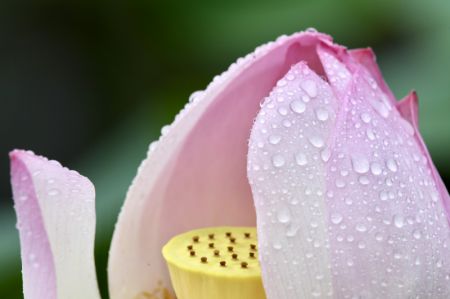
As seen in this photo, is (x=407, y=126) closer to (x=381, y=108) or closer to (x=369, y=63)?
(x=381, y=108)

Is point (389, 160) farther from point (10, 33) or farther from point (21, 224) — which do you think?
point (10, 33)

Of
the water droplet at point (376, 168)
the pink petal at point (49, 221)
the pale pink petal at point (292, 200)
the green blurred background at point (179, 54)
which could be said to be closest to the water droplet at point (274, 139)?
the pale pink petal at point (292, 200)

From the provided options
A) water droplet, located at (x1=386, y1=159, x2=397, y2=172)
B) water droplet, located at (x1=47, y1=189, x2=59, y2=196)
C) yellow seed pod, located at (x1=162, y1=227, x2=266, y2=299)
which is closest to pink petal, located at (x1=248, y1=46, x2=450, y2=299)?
water droplet, located at (x1=386, y1=159, x2=397, y2=172)

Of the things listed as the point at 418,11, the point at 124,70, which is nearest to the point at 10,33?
the point at 124,70

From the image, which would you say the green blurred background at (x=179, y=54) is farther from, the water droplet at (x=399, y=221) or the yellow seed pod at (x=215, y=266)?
the water droplet at (x=399, y=221)

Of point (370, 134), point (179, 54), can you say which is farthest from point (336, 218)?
point (179, 54)

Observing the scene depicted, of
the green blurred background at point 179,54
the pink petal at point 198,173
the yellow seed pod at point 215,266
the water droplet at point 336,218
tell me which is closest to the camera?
the water droplet at point 336,218
